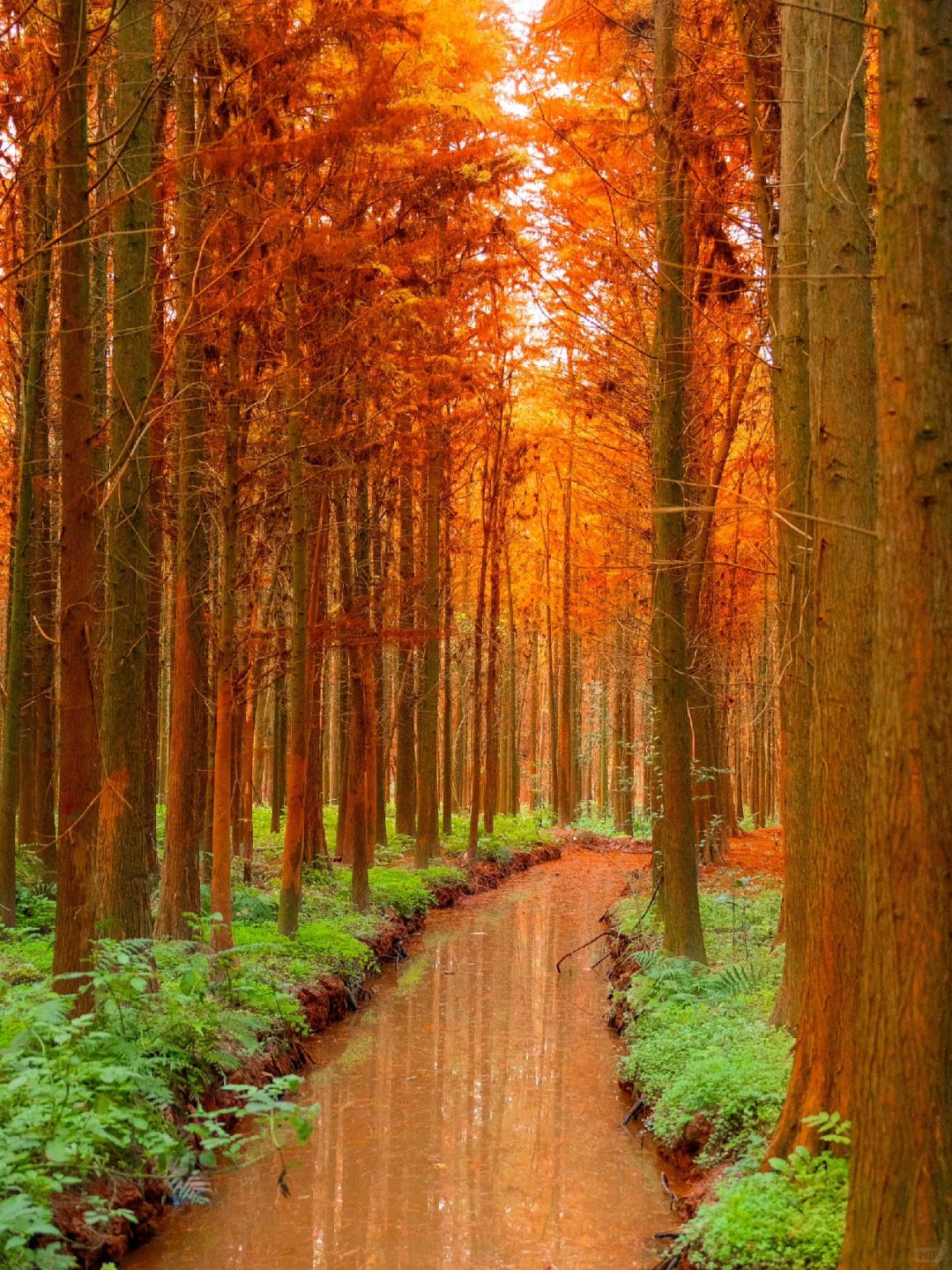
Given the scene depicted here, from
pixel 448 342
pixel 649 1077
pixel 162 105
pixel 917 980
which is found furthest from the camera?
pixel 448 342

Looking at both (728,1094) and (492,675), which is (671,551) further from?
(492,675)

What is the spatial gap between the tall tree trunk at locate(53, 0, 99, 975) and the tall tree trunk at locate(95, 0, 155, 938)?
106 centimetres

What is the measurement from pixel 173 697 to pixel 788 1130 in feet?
22.4

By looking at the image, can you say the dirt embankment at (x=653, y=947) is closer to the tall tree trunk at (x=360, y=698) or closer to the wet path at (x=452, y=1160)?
the wet path at (x=452, y=1160)

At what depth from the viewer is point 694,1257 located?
4809mm

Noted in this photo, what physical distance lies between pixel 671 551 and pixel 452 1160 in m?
5.70

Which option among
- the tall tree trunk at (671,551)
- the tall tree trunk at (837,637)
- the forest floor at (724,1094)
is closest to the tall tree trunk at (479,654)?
the forest floor at (724,1094)

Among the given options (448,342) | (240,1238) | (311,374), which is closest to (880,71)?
(240,1238)

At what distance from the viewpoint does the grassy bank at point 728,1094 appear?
4531 millimetres

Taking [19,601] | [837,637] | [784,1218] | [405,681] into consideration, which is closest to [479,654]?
[405,681]

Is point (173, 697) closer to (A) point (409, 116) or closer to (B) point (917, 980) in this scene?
(A) point (409, 116)

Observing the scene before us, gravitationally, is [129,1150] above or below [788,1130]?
below

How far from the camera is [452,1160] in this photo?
7.16m

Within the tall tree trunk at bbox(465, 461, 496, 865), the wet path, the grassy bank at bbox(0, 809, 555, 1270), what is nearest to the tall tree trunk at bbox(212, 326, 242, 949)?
the grassy bank at bbox(0, 809, 555, 1270)
